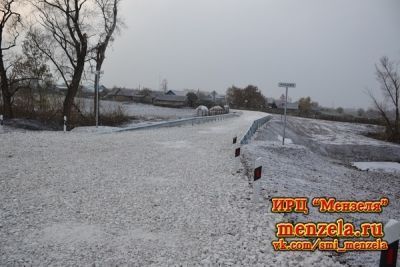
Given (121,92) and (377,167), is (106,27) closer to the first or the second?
(377,167)

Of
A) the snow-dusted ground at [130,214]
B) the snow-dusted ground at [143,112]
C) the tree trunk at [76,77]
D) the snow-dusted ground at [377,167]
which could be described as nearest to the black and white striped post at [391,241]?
the snow-dusted ground at [130,214]

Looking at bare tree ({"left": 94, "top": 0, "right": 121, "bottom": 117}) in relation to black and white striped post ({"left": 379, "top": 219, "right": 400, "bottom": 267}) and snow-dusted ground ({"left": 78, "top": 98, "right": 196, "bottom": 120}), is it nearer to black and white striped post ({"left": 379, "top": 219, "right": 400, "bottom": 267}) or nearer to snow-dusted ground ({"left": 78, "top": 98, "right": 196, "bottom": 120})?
snow-dusted ground ({"left": 78, "top": 98, "right": 196, "bottom": 120})

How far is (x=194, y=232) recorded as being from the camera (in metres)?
5.67

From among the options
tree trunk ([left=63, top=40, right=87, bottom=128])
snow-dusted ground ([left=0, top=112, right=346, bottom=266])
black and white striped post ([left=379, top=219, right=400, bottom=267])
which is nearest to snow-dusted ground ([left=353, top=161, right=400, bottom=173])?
snow-dusted ground ([left=0, top=112, right=346, bottom=266])

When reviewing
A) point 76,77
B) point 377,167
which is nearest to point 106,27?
point 76,77

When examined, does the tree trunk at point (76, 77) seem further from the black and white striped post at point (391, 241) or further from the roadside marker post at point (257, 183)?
the black and white striped post at point (391, 241)

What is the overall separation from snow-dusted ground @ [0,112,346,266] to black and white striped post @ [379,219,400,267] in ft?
2.91

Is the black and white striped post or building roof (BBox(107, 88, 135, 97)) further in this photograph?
building roof (BBox(107, 88, 135, 97))

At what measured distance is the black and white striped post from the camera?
3625mm

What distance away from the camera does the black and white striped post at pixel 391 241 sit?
3625 mm

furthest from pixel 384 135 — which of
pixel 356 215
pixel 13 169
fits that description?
pixel 13 169

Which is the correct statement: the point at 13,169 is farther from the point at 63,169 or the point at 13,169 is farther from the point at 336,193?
the point at 336,193

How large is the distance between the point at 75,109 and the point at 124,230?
24.8m

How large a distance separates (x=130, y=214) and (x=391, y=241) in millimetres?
4380
